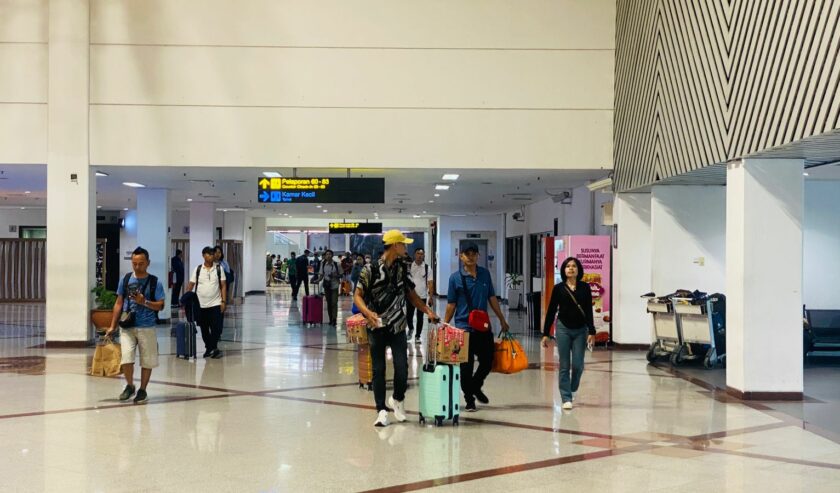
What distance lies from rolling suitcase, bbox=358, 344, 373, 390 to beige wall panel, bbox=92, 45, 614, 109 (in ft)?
19.1

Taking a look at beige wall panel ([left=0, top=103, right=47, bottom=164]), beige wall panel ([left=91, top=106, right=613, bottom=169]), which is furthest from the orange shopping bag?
beige wall panel ([left=0, top=103, right=47, bottom=164])

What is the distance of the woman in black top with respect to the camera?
873cm

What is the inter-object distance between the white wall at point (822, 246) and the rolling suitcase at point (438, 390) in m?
9.07

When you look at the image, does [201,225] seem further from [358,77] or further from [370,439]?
[370,439]

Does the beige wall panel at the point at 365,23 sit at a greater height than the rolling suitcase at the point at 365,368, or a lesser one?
greater

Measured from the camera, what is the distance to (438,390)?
778 cm

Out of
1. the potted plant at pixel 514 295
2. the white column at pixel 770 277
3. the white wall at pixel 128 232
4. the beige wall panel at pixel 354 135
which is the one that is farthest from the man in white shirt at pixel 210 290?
the white wall at pixel 128 232

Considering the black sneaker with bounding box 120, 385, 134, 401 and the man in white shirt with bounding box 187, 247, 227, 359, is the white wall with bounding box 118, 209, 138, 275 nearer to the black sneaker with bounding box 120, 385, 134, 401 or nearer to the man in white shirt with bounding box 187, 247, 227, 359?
the man in white shirt with bounding box 187, 247, 227, 359

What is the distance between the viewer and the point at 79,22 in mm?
14492

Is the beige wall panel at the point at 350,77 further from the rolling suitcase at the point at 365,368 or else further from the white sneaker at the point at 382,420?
the white sneaker at the point at 382,420

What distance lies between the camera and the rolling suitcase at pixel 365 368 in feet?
32.6

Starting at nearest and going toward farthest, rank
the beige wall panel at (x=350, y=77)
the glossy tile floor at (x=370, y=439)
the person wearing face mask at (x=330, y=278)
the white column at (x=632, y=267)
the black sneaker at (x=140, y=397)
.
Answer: the glossy tile floor at (x=370, y=439)
the black sneaker at (x=140, y=397)
the beige wall panel at (x=350, y=77)
the white column at (x=632, y=267)
the person wearing face mask at (x=330, y=278)

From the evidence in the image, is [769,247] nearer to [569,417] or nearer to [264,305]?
[569,417]

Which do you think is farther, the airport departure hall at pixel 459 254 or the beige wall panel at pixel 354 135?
the beige wall panel at pixel 354 135
